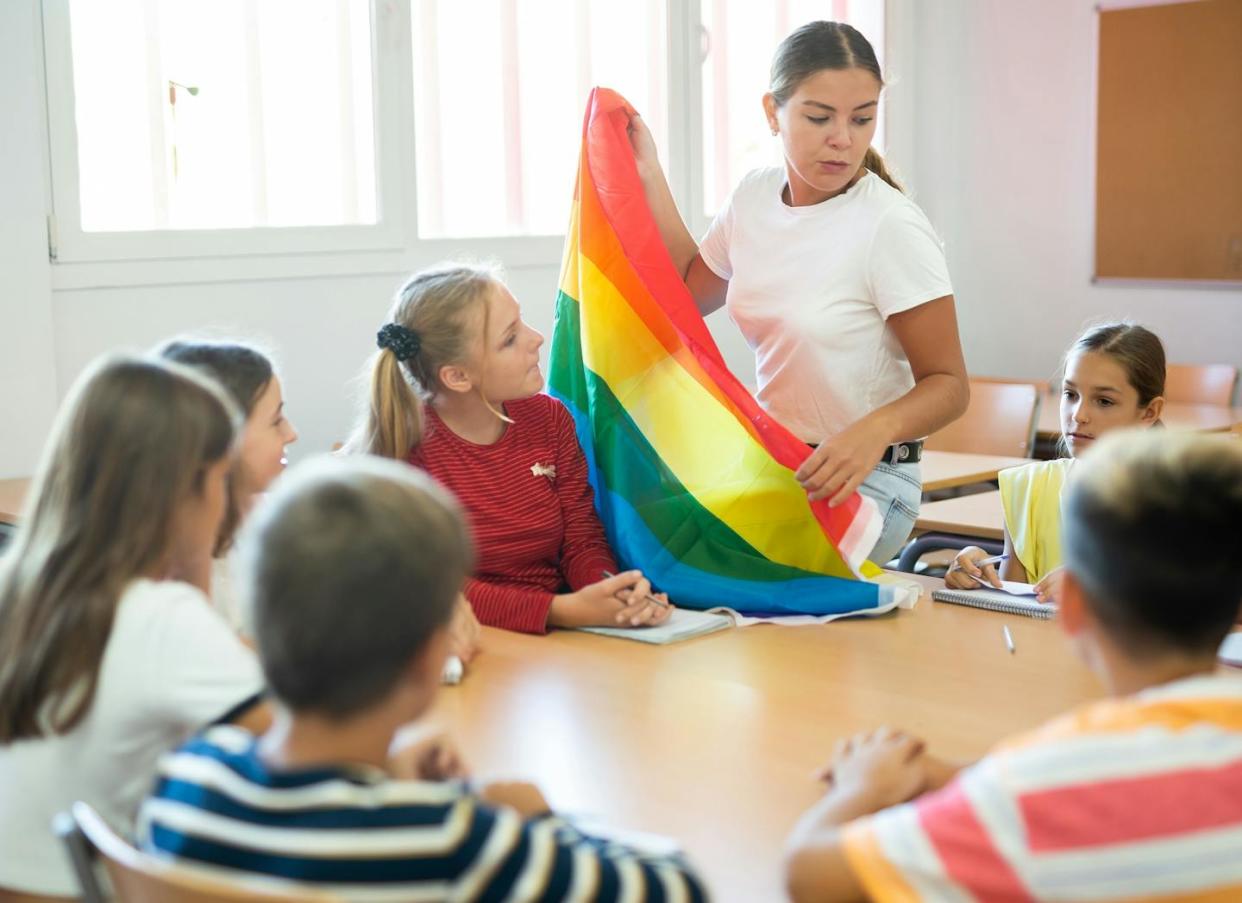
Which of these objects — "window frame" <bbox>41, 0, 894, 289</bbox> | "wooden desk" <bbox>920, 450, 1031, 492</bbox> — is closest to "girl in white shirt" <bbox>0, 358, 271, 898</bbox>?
"window frame" <bbox>41, 0, 894, 289</bbox>

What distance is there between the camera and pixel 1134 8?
5.28 metres

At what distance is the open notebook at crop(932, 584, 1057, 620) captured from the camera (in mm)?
2111

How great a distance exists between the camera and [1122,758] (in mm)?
1072

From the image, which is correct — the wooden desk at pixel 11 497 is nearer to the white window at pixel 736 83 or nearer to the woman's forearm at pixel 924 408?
the woman's forearm at pixel 924 408

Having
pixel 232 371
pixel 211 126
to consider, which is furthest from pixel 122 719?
pixel 211 126

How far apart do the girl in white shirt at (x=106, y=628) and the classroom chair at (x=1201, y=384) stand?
4.12 meters

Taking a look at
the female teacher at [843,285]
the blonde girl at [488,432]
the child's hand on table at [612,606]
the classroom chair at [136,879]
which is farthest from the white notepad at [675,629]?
the classroom chair at [136,879]

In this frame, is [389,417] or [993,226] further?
[993,226]

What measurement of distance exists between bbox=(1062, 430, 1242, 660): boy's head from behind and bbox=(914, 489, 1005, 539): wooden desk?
2.04 meters

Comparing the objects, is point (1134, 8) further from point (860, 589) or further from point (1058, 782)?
point (1058, 782)

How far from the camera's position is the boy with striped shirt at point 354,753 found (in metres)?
1.04

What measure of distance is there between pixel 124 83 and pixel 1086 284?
360cm

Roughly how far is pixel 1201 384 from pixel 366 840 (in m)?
4.43

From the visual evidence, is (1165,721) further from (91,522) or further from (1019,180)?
(1019,180)
